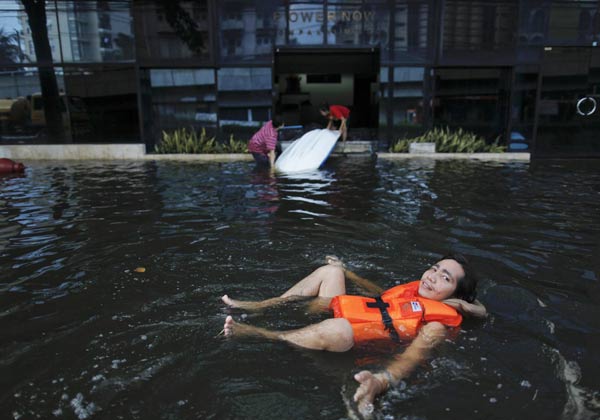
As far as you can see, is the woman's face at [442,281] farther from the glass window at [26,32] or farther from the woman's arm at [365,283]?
the glass window at [26,32]

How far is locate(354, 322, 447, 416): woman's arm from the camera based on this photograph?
2.85 metres

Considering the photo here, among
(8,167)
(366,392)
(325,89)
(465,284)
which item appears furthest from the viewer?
(325,89)

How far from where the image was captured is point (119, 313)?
4.11 meters

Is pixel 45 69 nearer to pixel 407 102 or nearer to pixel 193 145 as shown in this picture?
pixel 193 145

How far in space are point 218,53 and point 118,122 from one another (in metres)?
3.60

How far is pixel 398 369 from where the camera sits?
10.6 ft

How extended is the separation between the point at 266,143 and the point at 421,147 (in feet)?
16.4

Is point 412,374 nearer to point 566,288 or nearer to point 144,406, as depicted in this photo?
point 144,406

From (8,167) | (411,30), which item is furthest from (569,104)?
(8,167)

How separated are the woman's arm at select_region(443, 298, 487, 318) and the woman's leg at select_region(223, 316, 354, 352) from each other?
862 mm

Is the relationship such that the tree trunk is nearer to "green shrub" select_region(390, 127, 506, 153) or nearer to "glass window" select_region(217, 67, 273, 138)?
"glass window" select_region(217, 67, 273, 138)

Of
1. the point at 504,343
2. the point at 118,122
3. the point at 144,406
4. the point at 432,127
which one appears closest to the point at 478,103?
the point at 432,127

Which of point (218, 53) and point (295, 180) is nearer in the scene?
point (295, 180)

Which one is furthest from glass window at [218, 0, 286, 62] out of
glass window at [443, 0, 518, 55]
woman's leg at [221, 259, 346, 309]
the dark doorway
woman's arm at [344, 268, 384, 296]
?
woman's leg at [221, 259, 346, 309]
